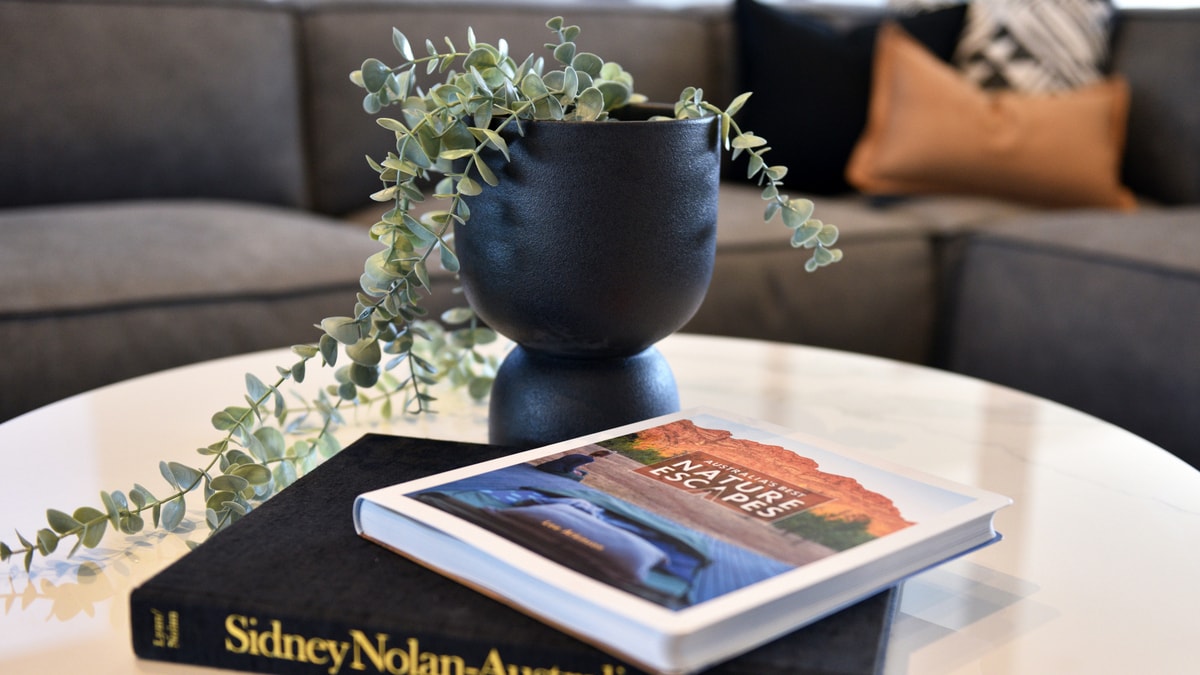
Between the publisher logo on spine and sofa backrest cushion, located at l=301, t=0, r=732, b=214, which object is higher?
sofa backrest cushion, located at l=301, t=0, r=732, b=214

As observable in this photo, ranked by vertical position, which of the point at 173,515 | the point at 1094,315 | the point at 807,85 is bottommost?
the point at 1094,315

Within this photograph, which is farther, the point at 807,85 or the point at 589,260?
the point at 807,85

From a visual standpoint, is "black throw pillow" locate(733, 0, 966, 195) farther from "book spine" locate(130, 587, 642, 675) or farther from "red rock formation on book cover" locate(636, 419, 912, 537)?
"book spine" locate(130, 587, 642, 675)

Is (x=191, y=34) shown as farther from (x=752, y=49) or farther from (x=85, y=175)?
(x=752, y=49)

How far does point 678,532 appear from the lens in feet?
1.61

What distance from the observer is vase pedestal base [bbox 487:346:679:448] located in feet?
2.28

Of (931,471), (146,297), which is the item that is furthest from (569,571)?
(146,297)

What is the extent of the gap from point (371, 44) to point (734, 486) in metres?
1.64

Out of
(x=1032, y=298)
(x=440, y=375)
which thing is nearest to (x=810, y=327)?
(x=1032, y=298)

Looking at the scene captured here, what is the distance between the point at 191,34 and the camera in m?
1.87

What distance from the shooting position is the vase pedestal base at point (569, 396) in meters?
0.69

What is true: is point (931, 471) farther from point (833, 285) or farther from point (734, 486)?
point (833, 285)

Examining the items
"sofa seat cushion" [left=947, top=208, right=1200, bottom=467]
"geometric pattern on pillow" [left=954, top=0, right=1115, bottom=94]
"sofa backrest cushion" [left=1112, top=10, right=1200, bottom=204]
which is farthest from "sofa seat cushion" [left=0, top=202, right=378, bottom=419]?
"sofa backrest cushion" [left=1112, top=10, right=1200, bottom=204]

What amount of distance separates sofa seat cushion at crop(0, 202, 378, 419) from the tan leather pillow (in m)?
1.12
